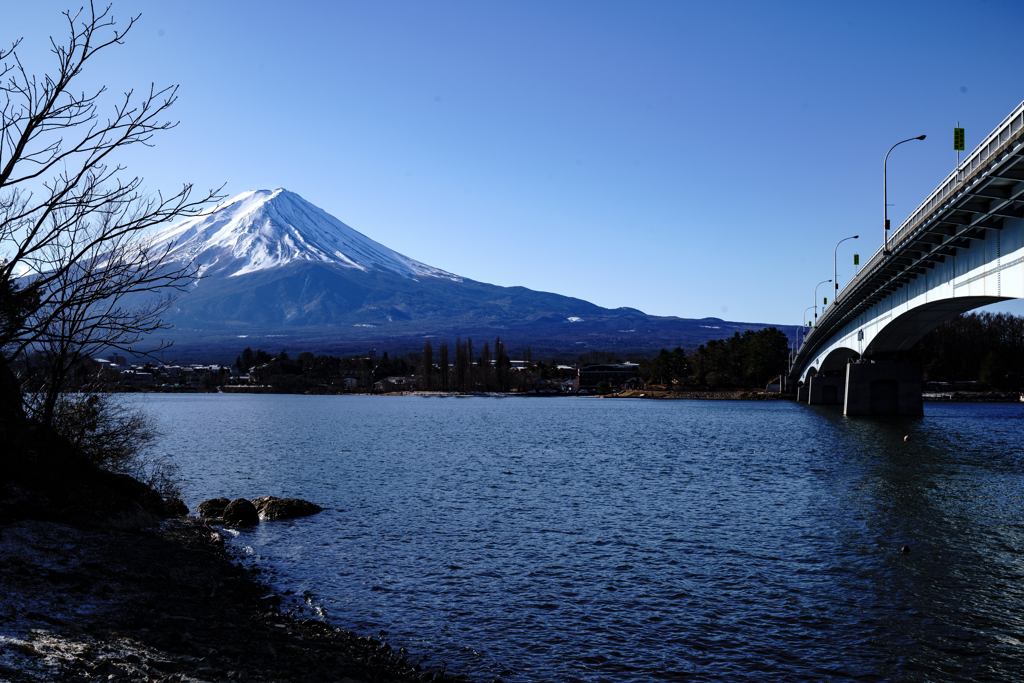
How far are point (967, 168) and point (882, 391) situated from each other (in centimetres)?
5148

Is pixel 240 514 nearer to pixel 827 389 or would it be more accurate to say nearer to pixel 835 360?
pixel 827 389

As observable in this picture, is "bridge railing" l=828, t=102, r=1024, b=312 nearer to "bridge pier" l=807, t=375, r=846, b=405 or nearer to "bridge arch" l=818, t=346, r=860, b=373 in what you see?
"bridge arch" l=818, t=346, r=860, b=373

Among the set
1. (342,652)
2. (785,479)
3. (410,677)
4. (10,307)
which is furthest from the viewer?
(785,479)

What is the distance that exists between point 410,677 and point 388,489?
2123cm

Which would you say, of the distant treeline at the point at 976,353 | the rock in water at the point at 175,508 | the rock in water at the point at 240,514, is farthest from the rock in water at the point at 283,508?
the distant treeline at the point at 976,353

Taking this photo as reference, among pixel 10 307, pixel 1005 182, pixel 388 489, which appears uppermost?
pixel 1005 182

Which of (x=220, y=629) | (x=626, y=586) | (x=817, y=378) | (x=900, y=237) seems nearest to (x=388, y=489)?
(x=626, y=586)

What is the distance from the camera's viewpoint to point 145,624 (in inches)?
449

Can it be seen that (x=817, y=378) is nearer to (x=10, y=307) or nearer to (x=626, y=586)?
(x=626, y=586)

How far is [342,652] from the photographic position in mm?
12133

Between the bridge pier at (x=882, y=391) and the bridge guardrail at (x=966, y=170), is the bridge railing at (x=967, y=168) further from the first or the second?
the bridge pier at (x=882, y=391)

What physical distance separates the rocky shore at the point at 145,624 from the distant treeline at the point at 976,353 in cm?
15656

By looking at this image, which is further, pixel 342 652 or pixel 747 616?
pixel 747 616

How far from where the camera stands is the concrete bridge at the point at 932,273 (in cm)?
2783
